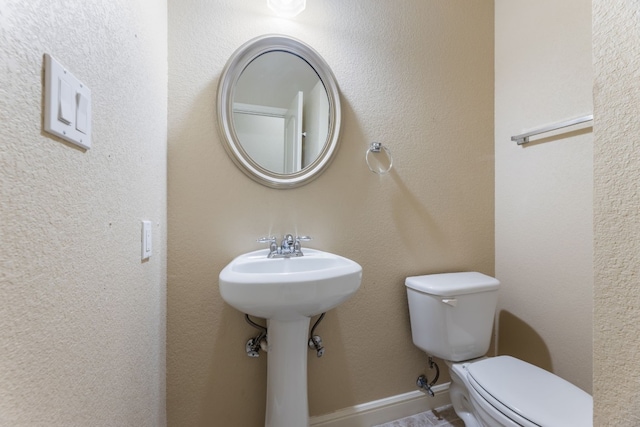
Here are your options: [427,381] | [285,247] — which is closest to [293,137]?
[285,247]

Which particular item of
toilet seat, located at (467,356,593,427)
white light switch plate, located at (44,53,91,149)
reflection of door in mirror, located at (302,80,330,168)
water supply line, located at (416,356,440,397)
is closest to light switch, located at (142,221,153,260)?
white light switch plate, located at (44,53,91,149)

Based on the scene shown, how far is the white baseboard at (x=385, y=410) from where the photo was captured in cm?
120

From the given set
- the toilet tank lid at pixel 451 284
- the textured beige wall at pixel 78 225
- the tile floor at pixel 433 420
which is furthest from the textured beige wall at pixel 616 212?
the tile floor at pixel 433 420

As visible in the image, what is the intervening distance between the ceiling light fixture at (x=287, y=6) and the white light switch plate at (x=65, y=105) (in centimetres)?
94

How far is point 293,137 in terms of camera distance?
120 cm

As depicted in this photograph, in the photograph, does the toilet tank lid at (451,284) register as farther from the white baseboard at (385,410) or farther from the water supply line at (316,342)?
the white baseboard at (385,410)

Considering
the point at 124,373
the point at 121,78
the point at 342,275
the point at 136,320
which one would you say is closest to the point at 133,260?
the point at 136,320

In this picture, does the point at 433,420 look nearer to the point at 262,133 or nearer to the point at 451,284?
the point at 451,284

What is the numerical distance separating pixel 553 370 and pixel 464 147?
1.15m

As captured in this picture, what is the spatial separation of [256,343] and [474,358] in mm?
977

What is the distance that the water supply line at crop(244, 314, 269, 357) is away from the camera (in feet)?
3.46

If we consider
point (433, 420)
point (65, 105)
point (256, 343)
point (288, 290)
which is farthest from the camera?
point (433, 420)

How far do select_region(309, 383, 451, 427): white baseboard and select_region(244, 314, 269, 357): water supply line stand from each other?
432 millimetres

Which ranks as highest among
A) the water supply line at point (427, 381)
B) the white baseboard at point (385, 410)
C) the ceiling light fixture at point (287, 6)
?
the ceiling light fixture at point (287, 6)
